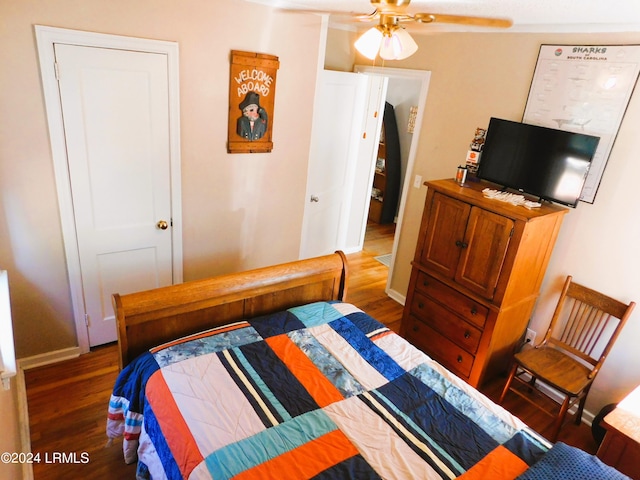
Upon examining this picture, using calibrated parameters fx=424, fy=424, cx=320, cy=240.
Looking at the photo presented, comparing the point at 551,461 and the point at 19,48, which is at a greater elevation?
the point at 19,48

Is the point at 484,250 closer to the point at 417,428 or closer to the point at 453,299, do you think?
the point at 453,299

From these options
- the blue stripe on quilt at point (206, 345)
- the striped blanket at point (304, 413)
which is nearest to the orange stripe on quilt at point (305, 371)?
the striped blanket at point (304, 413)

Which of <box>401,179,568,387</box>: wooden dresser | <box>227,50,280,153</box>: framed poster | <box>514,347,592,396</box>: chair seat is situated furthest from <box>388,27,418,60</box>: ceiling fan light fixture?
<box>514,347,592,396</box>: chair seat

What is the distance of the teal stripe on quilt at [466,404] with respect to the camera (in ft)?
5.77

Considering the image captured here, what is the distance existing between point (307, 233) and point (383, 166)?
A: 2.07 m

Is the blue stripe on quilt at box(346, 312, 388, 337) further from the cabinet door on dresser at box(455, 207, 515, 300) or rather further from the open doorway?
the open doorway

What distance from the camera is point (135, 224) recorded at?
2.86 meters

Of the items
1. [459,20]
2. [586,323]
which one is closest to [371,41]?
Answer: [459,20]

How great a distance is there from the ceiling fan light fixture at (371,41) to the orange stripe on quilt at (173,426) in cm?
155

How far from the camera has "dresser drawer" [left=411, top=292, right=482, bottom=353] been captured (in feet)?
9.29

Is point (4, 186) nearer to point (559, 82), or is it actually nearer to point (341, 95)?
point (341, 95)

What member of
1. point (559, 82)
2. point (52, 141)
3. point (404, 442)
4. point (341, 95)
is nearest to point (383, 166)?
point (341, 95)

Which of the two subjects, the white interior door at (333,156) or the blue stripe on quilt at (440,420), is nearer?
the blue stripe on quilt at (440,420)

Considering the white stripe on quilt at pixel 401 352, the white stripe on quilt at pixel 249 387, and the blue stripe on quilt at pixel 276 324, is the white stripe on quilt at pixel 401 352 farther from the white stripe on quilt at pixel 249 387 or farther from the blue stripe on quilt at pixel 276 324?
the white stripe on quilt at pixel 249 387
